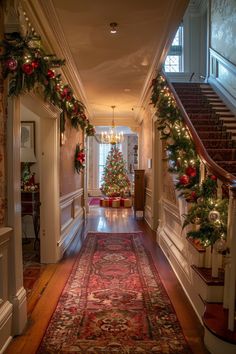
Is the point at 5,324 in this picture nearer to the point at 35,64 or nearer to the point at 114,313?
the point at 114,313

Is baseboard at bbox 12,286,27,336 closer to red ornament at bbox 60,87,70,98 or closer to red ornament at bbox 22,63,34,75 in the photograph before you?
red ornament at bbox 22,63,34,75

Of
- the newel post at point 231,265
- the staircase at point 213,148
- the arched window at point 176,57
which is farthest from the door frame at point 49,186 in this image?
the arched window at point 176,57

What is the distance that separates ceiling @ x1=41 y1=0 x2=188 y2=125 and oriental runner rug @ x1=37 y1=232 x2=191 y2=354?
10.0ft

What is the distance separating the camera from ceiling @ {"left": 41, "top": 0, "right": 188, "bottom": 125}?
9.55 feet

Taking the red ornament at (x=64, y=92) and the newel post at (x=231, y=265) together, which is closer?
the newel post at (x=231, y=265)

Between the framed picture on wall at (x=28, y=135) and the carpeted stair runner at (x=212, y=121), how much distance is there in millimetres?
3140

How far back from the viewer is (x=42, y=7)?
9.18 ft

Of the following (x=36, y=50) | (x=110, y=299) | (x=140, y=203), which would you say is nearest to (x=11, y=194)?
(x=36, y=50)

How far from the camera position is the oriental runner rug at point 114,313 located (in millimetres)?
2055

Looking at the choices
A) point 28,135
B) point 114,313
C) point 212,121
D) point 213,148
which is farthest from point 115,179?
point 114,313

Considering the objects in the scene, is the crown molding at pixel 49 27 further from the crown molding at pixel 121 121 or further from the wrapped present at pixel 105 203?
the wrapped present at pixel 105 203

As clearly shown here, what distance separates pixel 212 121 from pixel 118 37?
2813 mm

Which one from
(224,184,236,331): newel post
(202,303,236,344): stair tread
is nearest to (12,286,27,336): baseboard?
(202,303,236,344): stair tread

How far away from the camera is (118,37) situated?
11.7ft
